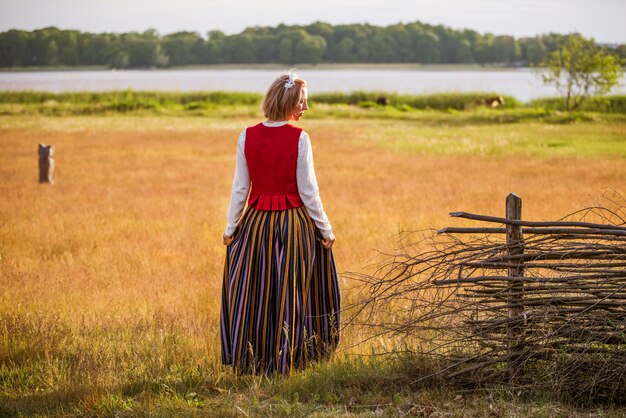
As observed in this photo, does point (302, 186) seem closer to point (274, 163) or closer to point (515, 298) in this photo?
point (274, 163)

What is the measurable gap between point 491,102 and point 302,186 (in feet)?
143

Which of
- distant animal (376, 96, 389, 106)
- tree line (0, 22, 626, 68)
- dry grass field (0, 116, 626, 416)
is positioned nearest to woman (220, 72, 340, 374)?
dry grass field (0, 116, 626, 416)

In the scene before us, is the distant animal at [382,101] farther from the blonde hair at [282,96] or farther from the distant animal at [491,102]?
the blonde hair at [282,96]

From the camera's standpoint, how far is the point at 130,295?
799 centimetres

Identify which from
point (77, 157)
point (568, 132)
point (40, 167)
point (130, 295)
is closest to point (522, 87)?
point (568, 132)

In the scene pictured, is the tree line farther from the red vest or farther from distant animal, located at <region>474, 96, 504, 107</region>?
the red vest

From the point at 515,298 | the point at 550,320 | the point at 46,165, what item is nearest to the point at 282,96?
the point at 515,298

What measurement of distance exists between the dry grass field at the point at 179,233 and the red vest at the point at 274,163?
116 centimetres

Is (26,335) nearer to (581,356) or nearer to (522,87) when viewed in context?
(581,356)

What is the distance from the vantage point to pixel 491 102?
47062mm

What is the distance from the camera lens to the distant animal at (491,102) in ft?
153

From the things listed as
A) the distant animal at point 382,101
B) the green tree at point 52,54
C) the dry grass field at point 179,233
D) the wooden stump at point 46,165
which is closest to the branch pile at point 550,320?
the dry grass field at point 179,233

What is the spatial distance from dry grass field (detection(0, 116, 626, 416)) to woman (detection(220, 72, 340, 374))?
0.79 feet

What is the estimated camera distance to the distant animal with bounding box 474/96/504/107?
153 ft
